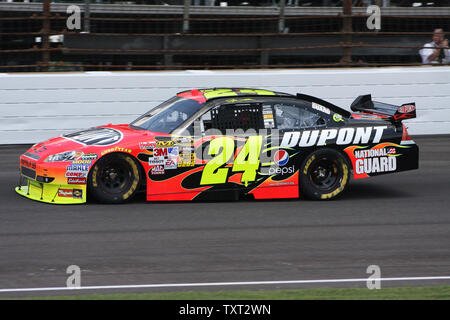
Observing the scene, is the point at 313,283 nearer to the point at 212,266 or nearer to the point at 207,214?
the point at 212,266

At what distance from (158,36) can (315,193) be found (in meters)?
6.60

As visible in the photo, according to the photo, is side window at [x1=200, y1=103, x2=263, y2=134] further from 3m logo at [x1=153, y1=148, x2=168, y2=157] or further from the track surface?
the track surface

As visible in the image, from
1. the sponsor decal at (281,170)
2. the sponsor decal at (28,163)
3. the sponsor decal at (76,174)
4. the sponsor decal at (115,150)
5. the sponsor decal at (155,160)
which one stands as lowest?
the sponsor decal at (281,170)

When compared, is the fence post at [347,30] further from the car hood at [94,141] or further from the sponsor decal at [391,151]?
the car hood at [94,141]

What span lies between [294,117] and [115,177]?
235cm

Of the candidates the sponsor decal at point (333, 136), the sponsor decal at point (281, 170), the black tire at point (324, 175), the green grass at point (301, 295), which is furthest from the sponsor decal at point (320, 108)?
the green grass at point (301, 295)

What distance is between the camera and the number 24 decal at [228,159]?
8766mm

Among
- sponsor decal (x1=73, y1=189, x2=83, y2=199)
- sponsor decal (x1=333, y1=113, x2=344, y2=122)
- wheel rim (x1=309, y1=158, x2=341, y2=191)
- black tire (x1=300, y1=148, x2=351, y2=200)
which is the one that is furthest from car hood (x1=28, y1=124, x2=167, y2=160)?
sponsor decal (x1=333, y1=113, x2=344, y2=122)

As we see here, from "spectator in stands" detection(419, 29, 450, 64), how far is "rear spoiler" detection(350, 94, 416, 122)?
559cm

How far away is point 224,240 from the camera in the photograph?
7.36m

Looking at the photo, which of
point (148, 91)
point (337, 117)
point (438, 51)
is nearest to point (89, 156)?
point (337, 117)

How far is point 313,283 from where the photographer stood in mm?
6070

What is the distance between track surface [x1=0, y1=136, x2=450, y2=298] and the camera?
6.33 m

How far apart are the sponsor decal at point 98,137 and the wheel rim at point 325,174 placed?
2.47m
